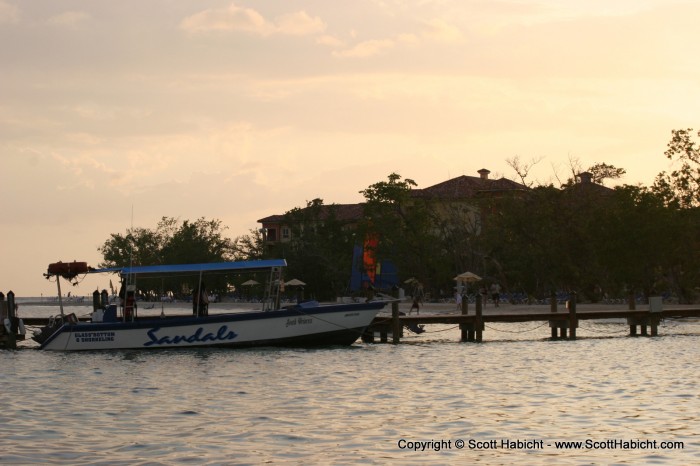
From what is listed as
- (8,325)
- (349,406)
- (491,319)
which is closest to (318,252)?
(491,319)

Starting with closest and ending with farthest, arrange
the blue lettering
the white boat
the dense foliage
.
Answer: the white boat → the blue lettering → the dense foliage

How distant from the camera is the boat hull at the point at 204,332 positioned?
3978 centimetres

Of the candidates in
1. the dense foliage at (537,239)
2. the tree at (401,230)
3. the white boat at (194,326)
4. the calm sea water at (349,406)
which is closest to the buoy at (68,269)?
the white boat at (194,326)

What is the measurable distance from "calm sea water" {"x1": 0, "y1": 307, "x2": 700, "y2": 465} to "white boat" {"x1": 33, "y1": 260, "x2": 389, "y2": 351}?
1.94 feet

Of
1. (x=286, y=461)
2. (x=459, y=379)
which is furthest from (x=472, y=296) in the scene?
(x=286, y=461)

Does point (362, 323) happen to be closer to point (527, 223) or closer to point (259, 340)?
point (259, 340)

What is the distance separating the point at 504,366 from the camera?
36.2 m

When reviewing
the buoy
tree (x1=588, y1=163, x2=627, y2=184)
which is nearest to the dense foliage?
tree (x1=588, y1=163, x2=627, y2=184)

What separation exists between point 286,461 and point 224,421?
516cm

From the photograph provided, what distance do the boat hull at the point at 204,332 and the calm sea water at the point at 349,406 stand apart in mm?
526

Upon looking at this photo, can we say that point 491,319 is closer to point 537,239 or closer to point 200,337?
point 200,337

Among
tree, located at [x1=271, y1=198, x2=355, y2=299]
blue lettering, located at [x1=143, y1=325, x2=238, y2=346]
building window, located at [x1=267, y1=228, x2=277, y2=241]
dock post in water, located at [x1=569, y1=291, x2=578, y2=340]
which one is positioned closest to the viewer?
blue lettering, located at [x1=143, y1=325, x2=238, y2=346]

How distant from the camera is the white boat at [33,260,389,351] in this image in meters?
39.8

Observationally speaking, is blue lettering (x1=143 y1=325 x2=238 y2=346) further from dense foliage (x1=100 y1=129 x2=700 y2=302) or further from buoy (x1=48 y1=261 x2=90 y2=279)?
dense foliage (x1=100 y1=129 x2=700 y2=302)
